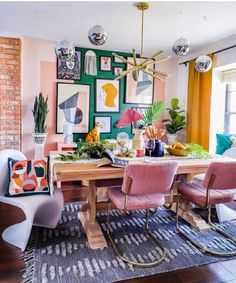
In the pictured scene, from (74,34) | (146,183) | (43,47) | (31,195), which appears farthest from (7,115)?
(146,183)

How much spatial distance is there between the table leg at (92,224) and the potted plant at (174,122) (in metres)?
2.70

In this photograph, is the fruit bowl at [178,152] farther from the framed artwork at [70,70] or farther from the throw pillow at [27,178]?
the framed artwork at [70,70]

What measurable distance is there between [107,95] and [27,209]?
306cm

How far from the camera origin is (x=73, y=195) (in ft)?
12.0

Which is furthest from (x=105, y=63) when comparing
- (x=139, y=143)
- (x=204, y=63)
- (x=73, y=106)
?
(x=139, y=143)

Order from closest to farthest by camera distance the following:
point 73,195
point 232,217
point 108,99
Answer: point 232,217 → point 73,195 → point 108,99

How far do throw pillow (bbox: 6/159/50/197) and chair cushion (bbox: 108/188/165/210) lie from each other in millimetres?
Answer: 726

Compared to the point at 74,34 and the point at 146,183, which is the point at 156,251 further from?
the point at 74,34

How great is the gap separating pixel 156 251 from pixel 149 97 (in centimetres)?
346

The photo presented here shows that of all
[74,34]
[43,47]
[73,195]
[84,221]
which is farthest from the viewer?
[43,47]

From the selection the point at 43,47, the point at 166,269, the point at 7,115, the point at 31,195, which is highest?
the point at 43,47

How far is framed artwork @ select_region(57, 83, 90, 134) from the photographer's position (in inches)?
180

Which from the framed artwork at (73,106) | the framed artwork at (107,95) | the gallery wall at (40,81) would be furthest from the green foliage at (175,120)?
the framed artwork at (73,106)

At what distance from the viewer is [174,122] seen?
4.84 m
